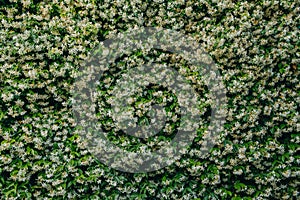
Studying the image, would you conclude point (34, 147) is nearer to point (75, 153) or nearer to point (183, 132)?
point (75, 153)

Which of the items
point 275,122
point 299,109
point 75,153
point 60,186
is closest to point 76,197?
point 60,186

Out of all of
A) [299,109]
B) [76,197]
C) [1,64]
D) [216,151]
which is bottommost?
[76,197]

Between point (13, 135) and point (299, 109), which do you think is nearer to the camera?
point (13, 135)

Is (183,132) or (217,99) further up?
(217,99)

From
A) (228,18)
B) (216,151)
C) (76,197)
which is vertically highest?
(228,18)

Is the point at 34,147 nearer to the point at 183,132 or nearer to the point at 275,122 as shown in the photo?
the point at 183,132

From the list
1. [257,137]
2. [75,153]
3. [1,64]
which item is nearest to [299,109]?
[257,137]
